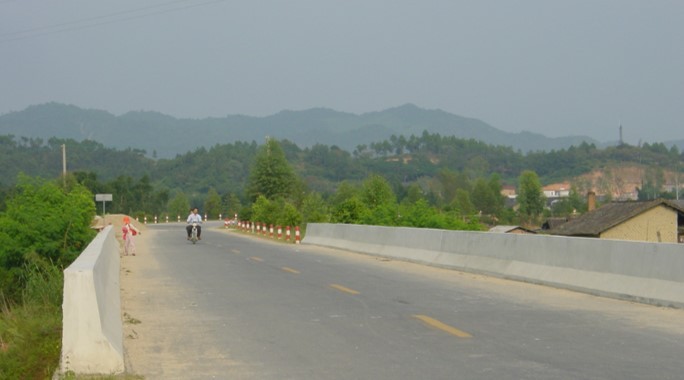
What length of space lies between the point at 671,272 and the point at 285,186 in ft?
290

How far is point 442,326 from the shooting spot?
39.9 feet

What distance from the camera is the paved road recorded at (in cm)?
930

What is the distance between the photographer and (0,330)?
44.3ft

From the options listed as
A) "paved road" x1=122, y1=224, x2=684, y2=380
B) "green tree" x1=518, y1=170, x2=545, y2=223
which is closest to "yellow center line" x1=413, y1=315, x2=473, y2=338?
"paved road" x1=122, y1=224, x2=684, y2=380

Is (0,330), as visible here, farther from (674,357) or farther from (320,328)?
(674,357)

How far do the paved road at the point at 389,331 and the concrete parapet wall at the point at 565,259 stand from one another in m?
0.40

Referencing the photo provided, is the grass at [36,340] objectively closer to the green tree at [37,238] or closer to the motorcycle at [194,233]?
the green tree at [37,238]

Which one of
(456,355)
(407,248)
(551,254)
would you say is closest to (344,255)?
(407,248)

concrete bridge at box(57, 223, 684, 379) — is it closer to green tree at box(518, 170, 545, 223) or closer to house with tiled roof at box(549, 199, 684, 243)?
house with tiled roof at box(549, 199, 684, 243)

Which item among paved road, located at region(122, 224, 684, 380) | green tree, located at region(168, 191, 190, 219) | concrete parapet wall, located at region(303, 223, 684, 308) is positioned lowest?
paved road, located at region(122, 224, 684, 380)

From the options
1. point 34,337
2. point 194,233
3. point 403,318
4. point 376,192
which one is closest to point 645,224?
point 376,192

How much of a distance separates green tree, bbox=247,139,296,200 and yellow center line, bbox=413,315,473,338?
87.3 metres

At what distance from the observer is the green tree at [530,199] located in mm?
169375

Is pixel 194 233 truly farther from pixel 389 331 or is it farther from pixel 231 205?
pixel 231 205
